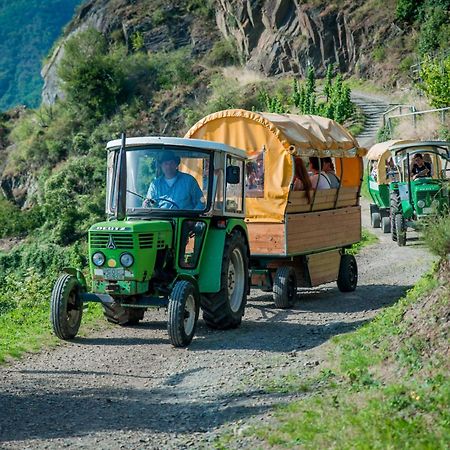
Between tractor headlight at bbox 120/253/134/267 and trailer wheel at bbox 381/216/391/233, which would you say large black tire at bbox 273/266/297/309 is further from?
trailer wheel at bbox 381/216/391/233

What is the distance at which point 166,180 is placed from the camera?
40.4ft

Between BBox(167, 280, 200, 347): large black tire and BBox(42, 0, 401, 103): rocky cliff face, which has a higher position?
BBox(42, 0, 401, 103): rocky cliff face

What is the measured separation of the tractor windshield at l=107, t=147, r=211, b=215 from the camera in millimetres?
12273

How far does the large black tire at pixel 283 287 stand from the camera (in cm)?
1459

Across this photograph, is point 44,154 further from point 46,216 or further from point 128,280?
point 128,280

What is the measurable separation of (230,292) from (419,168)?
1135cm

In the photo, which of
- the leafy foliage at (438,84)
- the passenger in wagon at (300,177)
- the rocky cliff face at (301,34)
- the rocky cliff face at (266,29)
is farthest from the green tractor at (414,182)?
the rocky cliff face at (301,34)

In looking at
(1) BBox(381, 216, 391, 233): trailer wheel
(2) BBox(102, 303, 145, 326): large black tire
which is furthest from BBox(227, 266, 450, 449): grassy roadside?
(1) BBox(381, 216, 391, 233): trailer wheel

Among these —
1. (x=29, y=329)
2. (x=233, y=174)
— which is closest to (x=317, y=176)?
(x=233, y=174)

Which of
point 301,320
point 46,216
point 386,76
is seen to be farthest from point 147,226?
point 386,76

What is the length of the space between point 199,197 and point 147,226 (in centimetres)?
103

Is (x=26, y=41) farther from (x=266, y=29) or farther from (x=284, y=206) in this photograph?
(x=284, y=206)

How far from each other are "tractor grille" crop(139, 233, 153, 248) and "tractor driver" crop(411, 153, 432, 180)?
1264cm

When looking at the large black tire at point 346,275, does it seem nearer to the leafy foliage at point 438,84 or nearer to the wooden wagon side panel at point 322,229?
the wooden wagon side panel at point 322,229
